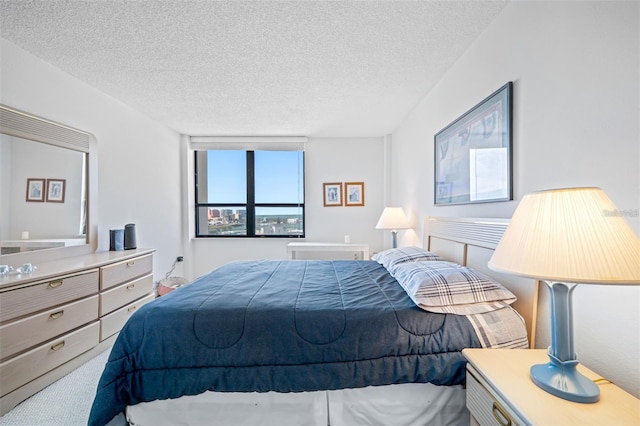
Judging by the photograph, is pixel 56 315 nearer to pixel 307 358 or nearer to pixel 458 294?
pixel 307 358

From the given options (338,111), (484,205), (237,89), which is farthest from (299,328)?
(338,111)

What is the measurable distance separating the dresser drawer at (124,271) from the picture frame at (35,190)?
0.75m

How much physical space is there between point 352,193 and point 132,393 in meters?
3.57

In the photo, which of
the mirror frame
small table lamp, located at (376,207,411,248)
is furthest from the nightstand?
the mirror frame

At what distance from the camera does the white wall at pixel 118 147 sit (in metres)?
2.03

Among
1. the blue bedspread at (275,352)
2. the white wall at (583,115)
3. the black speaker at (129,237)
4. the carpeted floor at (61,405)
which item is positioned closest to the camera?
the white wall at (583,115)

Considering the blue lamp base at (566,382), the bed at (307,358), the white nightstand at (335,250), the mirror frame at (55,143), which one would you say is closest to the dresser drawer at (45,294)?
the mirror frame at (55,143)

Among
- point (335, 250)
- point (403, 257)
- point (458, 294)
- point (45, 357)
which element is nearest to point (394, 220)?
point (335, 250)

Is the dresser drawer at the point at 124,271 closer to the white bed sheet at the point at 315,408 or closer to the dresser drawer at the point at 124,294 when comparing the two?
the dresser drawer at the point at 124,294

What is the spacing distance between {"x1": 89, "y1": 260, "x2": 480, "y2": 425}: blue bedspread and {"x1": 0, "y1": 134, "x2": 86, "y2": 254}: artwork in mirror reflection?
1539 mm

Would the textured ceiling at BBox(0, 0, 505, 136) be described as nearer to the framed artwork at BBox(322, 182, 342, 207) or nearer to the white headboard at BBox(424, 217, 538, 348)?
the white headboard at BBox(424, 217, 538, 348)

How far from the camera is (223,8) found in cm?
156

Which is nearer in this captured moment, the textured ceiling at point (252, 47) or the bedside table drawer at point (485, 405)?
the bedside table drawer at point (485, 405)

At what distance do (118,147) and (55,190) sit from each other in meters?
0.87
